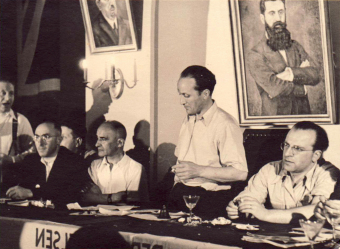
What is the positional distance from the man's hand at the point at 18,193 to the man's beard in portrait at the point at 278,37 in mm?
1649

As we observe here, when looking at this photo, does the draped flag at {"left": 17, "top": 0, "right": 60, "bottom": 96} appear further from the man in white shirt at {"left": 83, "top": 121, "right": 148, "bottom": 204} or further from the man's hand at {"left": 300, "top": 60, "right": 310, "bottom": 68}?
the man's hand at {"left": 300, "top": 60, "right": 310, "bottom": 68}

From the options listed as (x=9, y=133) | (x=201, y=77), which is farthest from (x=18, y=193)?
(x=201, y=77)

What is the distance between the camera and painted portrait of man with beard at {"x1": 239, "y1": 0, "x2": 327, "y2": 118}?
1889 mm

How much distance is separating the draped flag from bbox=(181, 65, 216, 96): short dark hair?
2.87 ft

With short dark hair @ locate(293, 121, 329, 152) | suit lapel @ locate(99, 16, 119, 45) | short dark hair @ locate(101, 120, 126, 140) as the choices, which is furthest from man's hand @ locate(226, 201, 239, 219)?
suit lapel @ locate(99, 16, 119, 45)

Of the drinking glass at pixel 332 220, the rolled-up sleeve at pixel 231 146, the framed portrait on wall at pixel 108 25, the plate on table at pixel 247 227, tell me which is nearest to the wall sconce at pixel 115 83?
the framed portrait on wall at pixel 108 25

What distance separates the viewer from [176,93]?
2.22 m

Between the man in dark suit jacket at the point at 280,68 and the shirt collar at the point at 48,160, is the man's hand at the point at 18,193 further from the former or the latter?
the man in dark suit jacket at the point at 280,68

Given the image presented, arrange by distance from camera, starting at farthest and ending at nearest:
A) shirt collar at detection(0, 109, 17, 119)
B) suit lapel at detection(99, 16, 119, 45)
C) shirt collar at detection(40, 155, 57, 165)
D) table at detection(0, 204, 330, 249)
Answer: shirt collar at detection(0, 109, 17, 119), shirt collar at detection(40, 155, 57, 165), suit lapel at detection(99, 16, 119, 45), table at detection(0, 204, 330, 249)

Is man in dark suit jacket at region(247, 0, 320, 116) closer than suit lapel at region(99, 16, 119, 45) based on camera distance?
Yes

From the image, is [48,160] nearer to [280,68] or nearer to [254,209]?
[254,209]

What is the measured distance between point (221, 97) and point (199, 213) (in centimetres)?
58

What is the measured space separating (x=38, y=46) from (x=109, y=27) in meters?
0.50

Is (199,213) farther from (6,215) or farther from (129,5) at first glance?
(129,5)
